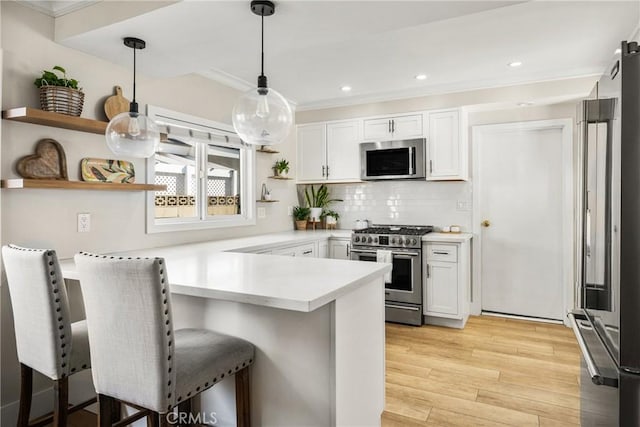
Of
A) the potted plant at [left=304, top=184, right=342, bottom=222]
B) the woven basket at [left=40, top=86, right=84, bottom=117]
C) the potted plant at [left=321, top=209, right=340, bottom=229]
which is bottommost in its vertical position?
the potted plant at [left=321, top=209, right=340, bottom=229]

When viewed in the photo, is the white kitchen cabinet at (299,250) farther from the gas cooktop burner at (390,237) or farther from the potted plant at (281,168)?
the potted plant at (281,168)

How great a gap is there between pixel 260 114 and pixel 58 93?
1315 millimetres

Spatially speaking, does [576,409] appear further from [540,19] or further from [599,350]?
[540,19]

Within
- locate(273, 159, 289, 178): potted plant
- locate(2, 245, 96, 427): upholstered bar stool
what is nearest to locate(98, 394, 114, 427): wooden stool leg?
locate(2, 245, 96, 427): upholstered bar stool

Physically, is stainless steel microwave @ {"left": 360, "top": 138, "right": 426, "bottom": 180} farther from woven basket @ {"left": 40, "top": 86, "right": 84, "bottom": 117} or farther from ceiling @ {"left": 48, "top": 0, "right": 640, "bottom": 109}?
woven basket @ {"left": 40, "top": 86, "right": 84, "bottom": 117}

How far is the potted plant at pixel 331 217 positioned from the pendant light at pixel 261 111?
10.2 ft

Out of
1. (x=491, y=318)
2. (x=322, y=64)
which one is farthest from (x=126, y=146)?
(x=491, y=318)

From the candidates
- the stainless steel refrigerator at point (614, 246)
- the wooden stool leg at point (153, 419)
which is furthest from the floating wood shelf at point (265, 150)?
the stainless steel refrigerator at point (614, 246)

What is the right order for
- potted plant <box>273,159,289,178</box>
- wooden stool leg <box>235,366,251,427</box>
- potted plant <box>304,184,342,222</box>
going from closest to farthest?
wooden stool leg <box>235,366,251,427</box> → potted plant <box>273,159,289,178</box> → potted plant <box>304,184,342,222</box>

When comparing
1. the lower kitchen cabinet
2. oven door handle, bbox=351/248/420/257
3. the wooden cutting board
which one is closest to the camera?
the wooden cutting board

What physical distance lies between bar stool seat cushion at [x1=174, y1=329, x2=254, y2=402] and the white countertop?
0.73ft

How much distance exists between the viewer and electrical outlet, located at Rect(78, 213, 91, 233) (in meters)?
2.59

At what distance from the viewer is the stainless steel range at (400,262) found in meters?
3.99

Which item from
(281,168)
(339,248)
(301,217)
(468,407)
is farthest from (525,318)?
(281,168)
